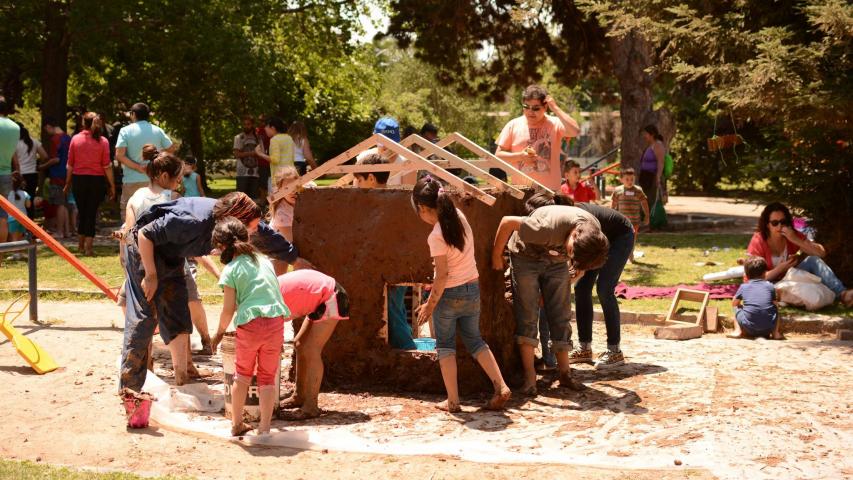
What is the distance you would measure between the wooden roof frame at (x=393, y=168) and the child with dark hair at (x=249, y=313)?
4.12 ft

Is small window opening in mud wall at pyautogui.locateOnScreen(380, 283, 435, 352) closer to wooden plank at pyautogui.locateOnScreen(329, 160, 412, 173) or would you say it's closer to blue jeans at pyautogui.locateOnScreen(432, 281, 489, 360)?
blue jeans at pyautogui.locateOnScreen(432, 281, 489, 360)

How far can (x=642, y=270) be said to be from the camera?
1353 centimetres

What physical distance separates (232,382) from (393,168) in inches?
76.7

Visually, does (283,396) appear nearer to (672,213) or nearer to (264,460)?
(264,460)

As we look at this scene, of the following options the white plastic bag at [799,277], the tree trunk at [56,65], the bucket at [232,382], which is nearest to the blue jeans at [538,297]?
the bucket at [232,382]

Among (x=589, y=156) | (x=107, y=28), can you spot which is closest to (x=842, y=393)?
(x=107, y=28)

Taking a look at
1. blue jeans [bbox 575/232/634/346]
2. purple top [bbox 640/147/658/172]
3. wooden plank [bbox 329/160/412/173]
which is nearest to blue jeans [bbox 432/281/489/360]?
wooden plank [bbox 329/160/412/173]

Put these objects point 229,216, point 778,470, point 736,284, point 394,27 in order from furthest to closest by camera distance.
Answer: point 394,27, point 736,284, point 229,216, point 778,470

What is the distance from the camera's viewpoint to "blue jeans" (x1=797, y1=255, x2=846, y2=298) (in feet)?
35.1

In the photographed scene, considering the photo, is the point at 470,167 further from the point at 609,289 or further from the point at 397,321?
the point at 609,289

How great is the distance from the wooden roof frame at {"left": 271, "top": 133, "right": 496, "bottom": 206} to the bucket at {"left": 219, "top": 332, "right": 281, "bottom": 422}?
1.38 m

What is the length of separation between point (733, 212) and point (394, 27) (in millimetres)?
8591

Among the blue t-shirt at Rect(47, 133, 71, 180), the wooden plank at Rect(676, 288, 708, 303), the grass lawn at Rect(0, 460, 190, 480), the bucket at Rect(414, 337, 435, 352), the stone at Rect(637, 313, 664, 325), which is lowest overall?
the grass lawn at Rect(0, 460, 190, 480)

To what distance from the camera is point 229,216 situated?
6379 millimetres
